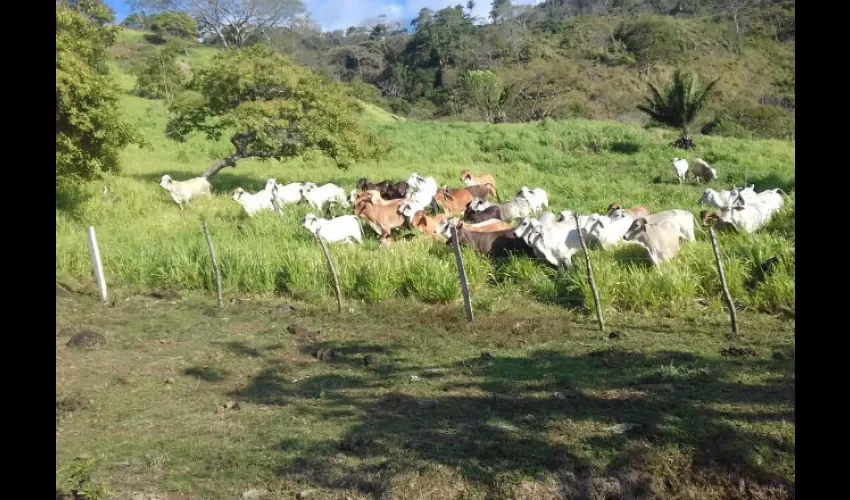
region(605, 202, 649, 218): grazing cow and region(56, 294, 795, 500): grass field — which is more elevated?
region(605, 202, 649, 218): grazing cow

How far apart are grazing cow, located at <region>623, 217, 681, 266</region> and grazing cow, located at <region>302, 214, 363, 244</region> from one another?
4.58m

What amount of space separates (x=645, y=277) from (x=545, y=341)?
5.70 ft

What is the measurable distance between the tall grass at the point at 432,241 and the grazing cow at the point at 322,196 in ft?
2.78

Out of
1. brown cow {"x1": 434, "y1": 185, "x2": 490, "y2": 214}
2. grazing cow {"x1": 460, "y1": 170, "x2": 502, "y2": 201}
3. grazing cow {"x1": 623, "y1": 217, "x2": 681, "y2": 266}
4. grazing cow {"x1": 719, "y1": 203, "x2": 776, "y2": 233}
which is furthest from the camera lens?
grazing cow {"x1": 460, "y1": 170, "x2": 502, "y2": 201}

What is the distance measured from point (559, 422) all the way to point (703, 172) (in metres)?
15.1

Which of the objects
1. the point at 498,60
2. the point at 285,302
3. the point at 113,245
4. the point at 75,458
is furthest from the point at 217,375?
the point at 498,60

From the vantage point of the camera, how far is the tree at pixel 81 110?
10.4 m

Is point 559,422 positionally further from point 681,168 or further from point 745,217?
point 681,168

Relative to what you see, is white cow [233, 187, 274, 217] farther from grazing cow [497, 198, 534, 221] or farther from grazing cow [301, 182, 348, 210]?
grazing cow [497, 198, 534, 221]

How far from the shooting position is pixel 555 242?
8500 mm

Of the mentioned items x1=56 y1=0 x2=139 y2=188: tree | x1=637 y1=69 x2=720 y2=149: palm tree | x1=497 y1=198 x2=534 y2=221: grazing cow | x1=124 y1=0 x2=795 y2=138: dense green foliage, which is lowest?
x1=497 y1=198 x2=534 y2=221: grazing cow

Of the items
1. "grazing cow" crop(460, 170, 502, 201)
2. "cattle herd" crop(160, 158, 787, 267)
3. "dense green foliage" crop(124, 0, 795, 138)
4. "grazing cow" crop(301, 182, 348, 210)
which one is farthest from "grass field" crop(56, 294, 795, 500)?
"dense green foliage" crop(124, 0, 795, 138)

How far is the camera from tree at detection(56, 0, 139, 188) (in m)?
10.4

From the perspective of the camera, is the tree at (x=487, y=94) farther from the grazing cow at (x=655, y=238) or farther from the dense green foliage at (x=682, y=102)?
the grazing cow at (x=655, y=238)
